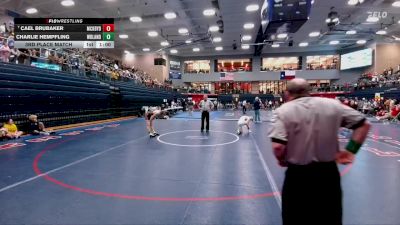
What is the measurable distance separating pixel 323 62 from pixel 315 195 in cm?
4487

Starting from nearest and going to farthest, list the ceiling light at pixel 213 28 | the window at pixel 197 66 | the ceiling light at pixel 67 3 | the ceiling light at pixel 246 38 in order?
the ceiling light at pixel 67 3 < the ceiling light at pixel 213 28 < the ceiling light at pixel 246 38 < the window at pixel 197 66

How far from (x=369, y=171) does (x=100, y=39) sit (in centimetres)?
1011

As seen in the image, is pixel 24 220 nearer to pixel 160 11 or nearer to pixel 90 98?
pixel 90 98

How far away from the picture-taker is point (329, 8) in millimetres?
20797

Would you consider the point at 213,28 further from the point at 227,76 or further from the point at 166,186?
the point at 166,186

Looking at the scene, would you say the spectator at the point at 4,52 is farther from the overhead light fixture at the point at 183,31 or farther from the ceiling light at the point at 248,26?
the ceiling light at the point at 248,26

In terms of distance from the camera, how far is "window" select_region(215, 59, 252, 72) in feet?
146

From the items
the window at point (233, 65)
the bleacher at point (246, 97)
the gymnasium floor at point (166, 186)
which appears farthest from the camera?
the window at point (233, 65)

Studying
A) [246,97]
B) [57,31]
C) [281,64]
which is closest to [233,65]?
[246,97]

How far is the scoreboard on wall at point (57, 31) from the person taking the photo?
10405 mm

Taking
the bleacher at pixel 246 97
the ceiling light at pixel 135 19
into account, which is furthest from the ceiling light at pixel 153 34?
the bleacher at pixel 246 97

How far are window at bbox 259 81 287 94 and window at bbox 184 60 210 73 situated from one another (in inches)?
391

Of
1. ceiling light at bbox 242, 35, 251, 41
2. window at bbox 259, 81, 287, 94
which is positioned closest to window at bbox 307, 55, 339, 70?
window at bbox 259, 81, 287, 94

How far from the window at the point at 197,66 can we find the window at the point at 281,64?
9.31 m
